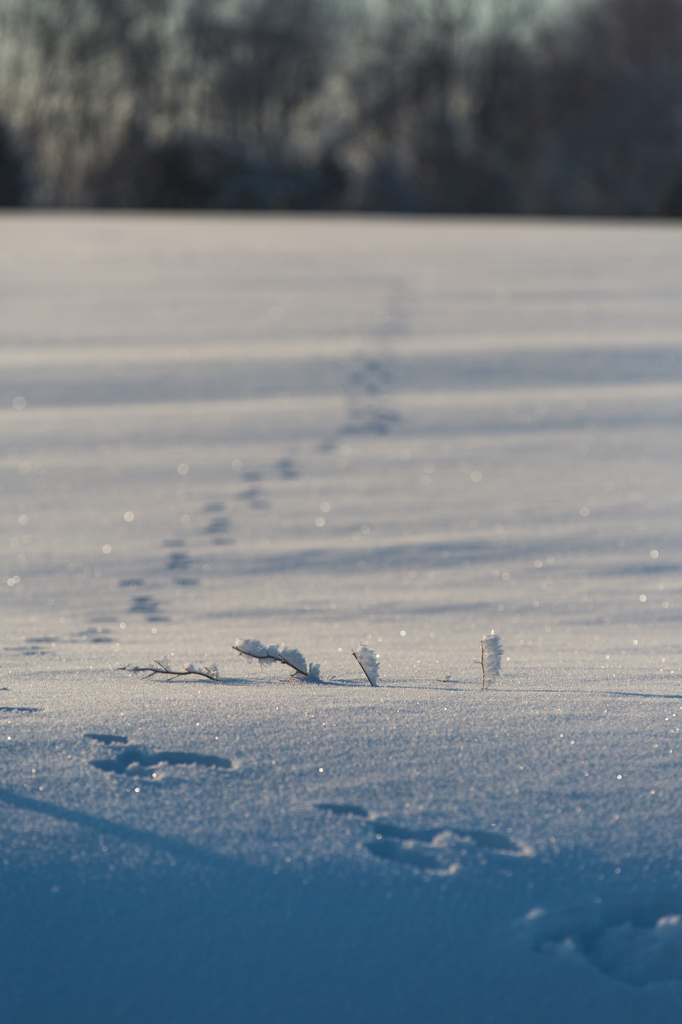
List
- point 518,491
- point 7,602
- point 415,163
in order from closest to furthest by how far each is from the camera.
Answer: point 7,602, point 518,491, point 415,163

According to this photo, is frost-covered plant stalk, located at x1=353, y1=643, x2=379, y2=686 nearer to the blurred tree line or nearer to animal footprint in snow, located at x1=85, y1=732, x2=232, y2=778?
animal footprint in snow, located at x1=85, y1=732, x2=232, y2=778

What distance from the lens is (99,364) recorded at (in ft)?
16.5

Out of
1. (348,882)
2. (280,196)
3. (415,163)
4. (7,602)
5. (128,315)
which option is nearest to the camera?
(348,882)

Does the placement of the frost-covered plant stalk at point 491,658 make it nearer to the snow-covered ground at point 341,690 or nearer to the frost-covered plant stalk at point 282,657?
the snow-covered ground at point 341,690

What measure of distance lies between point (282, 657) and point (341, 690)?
150 millimetres

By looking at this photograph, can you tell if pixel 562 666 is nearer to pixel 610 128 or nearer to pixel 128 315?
pixel 128 315

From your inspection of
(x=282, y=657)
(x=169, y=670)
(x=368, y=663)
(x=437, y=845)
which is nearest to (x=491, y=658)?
(x=368, y=663)

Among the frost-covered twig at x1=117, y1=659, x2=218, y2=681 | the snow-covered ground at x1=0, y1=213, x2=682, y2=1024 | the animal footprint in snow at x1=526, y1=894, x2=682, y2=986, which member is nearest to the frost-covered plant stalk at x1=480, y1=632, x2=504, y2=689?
the snow-covered ground at x1=0, y1=213, x2=682, y2=1024

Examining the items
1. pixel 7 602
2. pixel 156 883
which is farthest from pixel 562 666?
pixel 7 602

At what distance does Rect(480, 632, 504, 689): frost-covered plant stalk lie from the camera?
1.57 meters

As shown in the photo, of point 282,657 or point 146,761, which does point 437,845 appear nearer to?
point 146,761

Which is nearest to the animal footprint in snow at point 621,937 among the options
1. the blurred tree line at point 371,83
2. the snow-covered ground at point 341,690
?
the snow-covered ground at point 341,690

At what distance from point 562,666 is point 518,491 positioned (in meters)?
1.56

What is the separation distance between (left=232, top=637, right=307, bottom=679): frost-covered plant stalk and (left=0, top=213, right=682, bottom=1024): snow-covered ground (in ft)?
0.11
